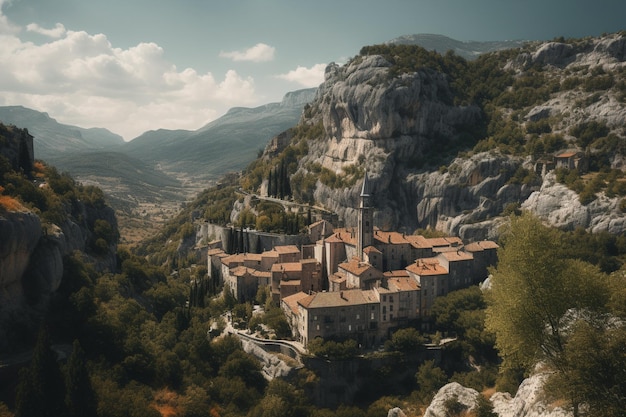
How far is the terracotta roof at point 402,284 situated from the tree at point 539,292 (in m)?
29.6

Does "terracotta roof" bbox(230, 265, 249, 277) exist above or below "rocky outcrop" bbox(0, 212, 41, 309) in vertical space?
below

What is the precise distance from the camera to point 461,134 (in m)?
115

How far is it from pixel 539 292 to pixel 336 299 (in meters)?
31.1

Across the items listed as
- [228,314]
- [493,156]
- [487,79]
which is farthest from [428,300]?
[487,79]

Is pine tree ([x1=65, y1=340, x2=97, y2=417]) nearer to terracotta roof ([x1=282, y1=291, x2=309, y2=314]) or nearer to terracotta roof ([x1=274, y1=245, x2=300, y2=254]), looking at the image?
terracotta roof ([x1=282, y1=291, x2=309, y2=314])

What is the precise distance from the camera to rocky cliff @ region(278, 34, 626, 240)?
94.4m

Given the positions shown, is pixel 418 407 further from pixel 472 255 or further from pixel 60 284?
pixel 60 284

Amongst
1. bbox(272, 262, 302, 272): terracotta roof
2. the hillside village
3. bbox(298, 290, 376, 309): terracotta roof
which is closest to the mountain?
the hillside village

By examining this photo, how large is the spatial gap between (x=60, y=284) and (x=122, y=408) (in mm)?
17924

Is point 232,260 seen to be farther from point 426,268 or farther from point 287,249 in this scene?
point 426,268

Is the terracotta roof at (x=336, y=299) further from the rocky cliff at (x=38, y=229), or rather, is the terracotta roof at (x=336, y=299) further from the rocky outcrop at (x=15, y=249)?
the rocky outcrop at (x=15, y=249)

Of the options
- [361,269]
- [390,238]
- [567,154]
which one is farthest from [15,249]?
[567,154]

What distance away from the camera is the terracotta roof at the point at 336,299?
184ft

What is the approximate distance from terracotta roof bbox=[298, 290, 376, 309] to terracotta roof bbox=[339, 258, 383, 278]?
288 centimetres
